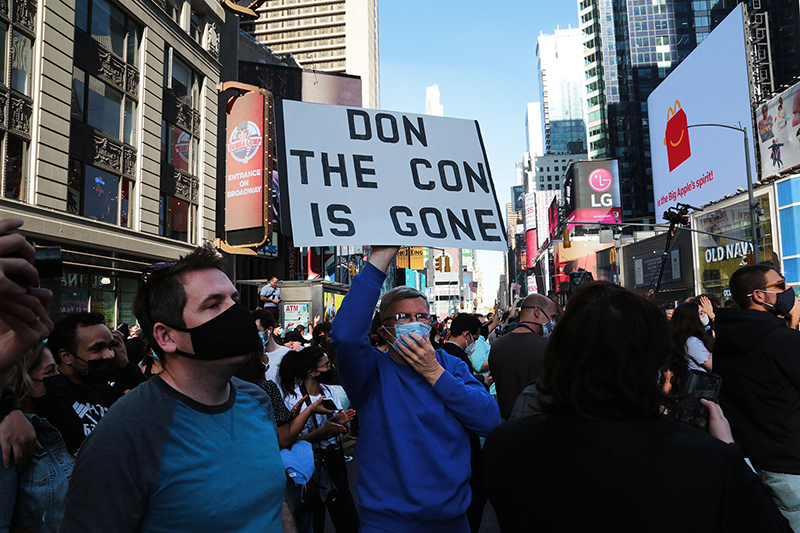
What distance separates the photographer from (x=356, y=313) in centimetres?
308

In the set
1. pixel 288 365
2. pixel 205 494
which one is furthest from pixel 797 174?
pixel 205 494

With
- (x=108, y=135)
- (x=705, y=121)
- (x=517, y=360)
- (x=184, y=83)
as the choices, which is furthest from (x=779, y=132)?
(x=517, y=360)

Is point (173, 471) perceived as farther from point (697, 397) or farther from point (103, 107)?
point (103, 107)

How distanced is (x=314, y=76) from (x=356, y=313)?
46259 millimetres

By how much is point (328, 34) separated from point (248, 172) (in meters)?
90.1

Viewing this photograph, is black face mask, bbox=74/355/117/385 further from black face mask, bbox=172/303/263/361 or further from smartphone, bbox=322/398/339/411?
black face mask, bbox=172/303/263/361

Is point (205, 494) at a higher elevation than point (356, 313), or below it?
below

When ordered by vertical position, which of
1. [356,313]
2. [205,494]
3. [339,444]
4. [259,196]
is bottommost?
[339,444]

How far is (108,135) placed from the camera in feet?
67.6

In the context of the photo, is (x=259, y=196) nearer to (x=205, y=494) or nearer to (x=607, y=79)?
(x=205, y=494)

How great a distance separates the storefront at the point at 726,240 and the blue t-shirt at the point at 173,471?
3947cm

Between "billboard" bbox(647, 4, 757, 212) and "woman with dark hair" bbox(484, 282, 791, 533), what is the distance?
4327 cm

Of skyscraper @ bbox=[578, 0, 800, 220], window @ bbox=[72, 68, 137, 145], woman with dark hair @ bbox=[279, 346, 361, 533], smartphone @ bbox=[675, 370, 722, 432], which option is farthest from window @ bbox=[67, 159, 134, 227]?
skyscraper @ bbox=[578, 0, 800, 220]

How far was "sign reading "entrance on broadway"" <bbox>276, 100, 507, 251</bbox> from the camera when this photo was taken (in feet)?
11.8
